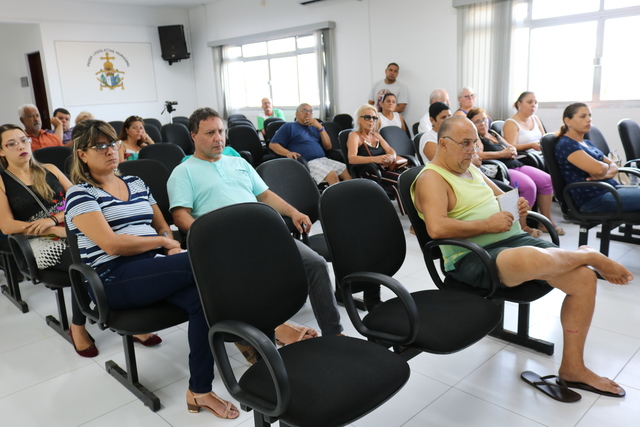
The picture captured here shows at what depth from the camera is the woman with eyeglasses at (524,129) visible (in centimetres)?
466

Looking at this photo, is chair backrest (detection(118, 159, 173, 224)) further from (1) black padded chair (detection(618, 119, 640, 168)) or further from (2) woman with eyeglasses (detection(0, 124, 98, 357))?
(1) black padded chair (detection(618, 119, 640, 168))

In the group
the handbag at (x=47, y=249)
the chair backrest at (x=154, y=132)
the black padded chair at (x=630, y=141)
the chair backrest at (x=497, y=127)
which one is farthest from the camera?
the chair backrest at (x=154, y=132)

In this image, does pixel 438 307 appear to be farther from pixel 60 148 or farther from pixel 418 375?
pixel 60 148

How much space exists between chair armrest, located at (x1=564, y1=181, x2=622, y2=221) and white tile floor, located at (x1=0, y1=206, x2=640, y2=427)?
49 centimetres

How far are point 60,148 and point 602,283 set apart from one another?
3.85 meters

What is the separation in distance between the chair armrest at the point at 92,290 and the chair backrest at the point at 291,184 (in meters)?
1.12

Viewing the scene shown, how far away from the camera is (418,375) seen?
7.20ft

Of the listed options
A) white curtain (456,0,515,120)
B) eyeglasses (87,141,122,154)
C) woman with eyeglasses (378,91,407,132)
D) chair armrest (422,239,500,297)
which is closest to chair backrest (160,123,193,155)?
woman with eyeglasses (378,91,407,132)

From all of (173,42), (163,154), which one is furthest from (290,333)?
(173,42)

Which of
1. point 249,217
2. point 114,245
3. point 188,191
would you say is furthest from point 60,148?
point 249,217

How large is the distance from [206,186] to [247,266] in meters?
1.03

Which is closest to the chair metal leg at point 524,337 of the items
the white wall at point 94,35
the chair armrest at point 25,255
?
the chair armrest at point 25,255

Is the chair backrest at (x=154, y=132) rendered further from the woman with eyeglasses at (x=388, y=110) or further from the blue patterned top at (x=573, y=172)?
the blue patterned top at (x=573, y=172)

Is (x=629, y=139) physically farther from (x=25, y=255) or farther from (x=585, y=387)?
(x=25, y=255)
